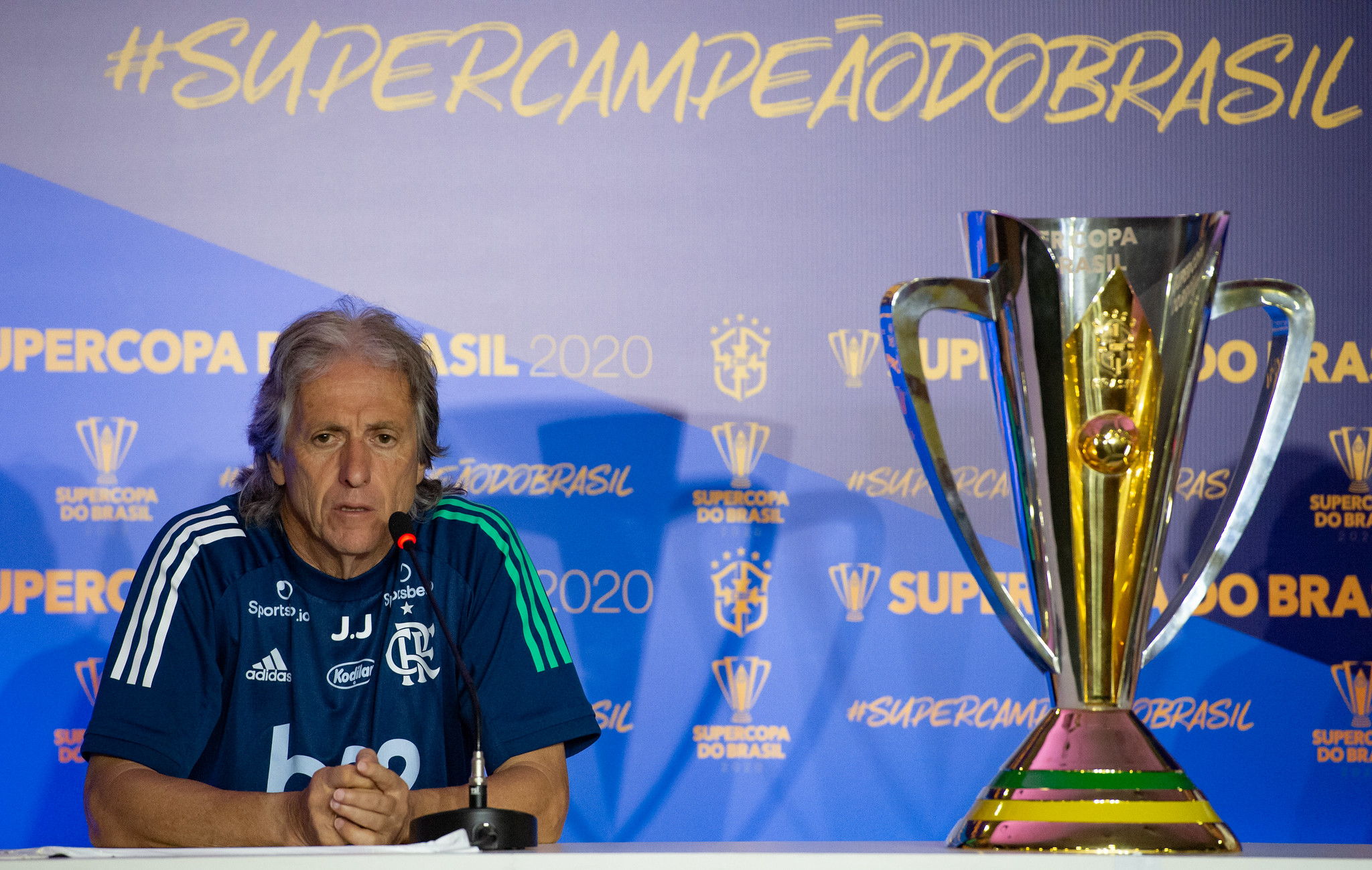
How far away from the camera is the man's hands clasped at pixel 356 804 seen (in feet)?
3.82

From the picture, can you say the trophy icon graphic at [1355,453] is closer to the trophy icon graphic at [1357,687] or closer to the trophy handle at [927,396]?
the trophy icon graphic at [1357,687]

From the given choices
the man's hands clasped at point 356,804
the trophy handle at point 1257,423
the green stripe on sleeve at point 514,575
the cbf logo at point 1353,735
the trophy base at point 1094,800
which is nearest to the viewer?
the trophy base at point 1094,800

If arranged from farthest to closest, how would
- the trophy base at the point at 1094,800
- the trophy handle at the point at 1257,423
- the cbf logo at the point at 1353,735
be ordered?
the cbf logo at the point at 1353,735, the trophy handle at the point at 1257,423, the trophy base at the point at 1094,800

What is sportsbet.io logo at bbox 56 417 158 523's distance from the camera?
6.75 ft

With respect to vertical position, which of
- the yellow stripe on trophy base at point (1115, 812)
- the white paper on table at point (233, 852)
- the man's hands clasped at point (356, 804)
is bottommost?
the man's hands clasped at point (356, 804)

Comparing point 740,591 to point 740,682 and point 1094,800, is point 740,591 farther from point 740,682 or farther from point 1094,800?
point 1094,800

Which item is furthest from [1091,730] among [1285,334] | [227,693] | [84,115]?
[84,115]

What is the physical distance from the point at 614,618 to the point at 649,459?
0.27 m

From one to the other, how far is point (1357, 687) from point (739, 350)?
115 cm

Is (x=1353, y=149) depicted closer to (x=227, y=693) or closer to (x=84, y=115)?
(x=227, y=693)

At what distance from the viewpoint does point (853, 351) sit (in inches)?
83.1

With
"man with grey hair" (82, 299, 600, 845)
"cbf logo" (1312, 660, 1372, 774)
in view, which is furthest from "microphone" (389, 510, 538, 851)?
"cbf logo" (1312, 660, 1372, 774)

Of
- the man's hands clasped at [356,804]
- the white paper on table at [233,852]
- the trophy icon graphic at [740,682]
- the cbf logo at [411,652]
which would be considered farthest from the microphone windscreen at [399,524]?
the trophy icon graphic at [740,682]

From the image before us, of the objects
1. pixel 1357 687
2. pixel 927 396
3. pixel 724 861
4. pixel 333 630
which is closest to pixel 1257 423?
pixel 927 396
